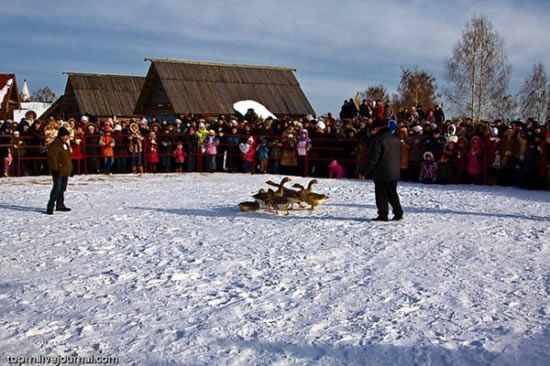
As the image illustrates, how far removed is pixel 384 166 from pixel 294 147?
7.99m

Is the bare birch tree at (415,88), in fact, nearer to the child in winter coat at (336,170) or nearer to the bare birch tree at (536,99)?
the bare birch tree at (536,99)

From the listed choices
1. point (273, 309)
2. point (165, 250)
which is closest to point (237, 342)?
point (273, 309)

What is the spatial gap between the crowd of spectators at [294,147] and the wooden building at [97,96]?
19.2m

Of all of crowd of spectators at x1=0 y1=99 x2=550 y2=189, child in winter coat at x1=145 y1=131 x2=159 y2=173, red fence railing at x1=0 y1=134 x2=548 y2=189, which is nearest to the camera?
crowd of spectators at x1=0 y1=99 x2=550 y2=189

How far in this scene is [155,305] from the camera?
507 centimetres

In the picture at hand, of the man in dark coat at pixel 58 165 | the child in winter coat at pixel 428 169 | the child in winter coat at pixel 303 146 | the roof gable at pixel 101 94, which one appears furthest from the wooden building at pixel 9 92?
the man in dark coat at pixel 58 165

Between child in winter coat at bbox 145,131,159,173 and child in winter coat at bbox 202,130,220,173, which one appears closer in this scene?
child in winter coat at bbox 145,131,159,173

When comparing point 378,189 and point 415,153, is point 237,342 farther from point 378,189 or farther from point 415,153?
point 415,153

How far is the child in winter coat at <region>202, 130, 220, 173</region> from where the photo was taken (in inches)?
680

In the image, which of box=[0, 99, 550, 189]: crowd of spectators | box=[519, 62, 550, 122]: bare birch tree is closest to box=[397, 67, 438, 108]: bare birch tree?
box=[519, 62, 550, 122]: bare birch tree

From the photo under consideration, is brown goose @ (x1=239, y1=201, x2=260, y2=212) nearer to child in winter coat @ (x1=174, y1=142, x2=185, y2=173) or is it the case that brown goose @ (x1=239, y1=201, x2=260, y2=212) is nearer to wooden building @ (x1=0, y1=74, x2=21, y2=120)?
child in winter coat @ (x1=174, y1=142, x2=185, y2=173)

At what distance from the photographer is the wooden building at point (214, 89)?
28.1 metres

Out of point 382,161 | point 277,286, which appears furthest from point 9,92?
point 277,286

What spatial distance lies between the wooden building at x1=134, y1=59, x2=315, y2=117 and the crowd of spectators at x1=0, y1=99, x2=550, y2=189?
997 cm
